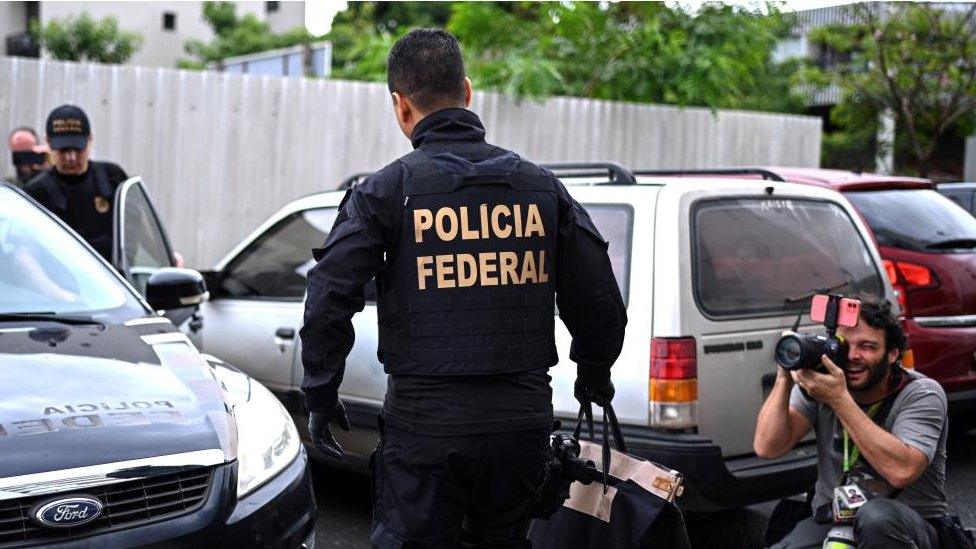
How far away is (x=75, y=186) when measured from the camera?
19.1ft

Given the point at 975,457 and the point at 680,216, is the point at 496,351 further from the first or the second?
the point at 975,457

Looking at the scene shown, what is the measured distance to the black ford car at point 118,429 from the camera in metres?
2.77

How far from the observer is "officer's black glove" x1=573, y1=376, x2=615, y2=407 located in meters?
3.07

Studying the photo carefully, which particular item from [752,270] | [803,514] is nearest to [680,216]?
[752,270]

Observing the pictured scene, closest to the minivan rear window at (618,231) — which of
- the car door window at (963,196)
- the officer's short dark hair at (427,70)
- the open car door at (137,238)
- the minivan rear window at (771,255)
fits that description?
the minivan rear window at (771,255)

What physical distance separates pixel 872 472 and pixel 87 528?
2.27 m

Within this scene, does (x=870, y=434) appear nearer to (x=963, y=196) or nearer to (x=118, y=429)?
(x=118, y=429)

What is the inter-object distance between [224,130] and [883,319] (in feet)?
23.7

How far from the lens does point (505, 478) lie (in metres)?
2.75

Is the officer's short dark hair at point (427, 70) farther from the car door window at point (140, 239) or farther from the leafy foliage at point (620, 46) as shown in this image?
the leafy foliage at point (620, 46)

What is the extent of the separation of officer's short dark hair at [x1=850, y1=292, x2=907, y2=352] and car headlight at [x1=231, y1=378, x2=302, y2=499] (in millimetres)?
1806

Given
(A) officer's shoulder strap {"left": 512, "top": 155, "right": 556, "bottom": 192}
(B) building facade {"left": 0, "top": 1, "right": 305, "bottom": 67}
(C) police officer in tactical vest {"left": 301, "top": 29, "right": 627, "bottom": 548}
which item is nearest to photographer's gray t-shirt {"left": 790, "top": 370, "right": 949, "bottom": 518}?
(C) police officer in tactical vest {"left": 301, "top": 29, "right": 627, "bottom": 548}

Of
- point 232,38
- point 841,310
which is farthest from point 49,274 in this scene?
point 232,38

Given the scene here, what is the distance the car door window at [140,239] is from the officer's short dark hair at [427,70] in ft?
8.15
